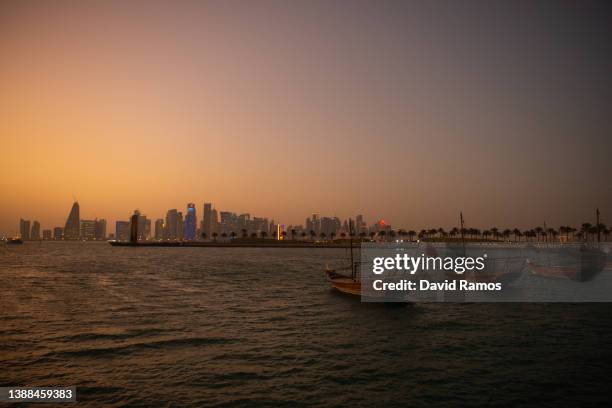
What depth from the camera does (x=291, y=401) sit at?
1842cm

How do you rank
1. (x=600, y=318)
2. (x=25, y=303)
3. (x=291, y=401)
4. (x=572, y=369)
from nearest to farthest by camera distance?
(x=291, y=401) → (x=572, y=369) → (x=600, y=318) → (x=25, y=303)

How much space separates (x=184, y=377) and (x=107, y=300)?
2983 cm

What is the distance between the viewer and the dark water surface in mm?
19359

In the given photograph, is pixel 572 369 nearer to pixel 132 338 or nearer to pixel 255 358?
pixel 255 358

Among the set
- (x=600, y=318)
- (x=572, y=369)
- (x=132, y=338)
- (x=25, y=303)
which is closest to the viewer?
(x=572, y=369)

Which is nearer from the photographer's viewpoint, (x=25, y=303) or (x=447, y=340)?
(x=447, y=340)

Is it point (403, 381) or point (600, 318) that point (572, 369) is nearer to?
point (403, 381)

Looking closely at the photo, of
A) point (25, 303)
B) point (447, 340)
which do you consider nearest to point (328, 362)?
point (447, 340)

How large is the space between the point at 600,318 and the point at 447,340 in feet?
60.1

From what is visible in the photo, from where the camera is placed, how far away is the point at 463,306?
45344 mm

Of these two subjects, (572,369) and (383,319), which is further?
(383,319)

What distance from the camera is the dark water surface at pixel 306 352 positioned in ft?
63.5

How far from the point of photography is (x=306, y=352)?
25953 mm

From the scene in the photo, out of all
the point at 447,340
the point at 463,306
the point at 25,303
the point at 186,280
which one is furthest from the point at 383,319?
the point at 186,280
